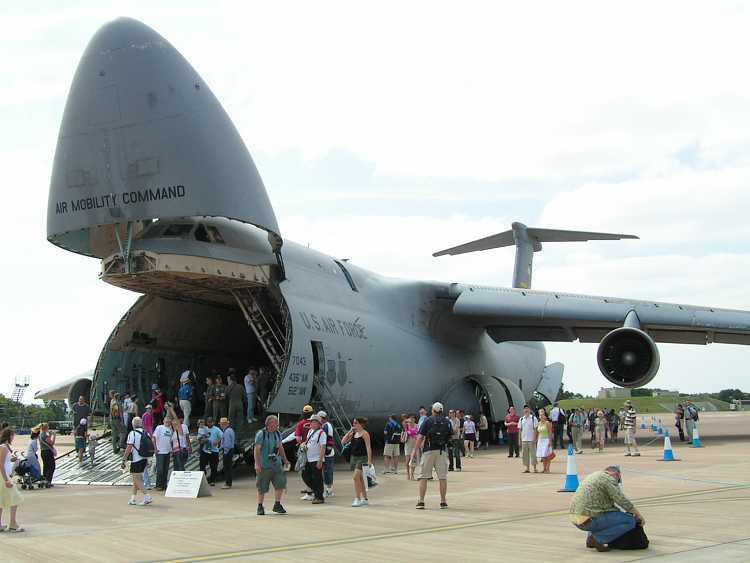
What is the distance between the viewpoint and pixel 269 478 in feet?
36.1

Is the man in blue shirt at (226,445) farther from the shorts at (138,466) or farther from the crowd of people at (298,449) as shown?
the shorts at (138,466)

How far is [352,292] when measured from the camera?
782 inches

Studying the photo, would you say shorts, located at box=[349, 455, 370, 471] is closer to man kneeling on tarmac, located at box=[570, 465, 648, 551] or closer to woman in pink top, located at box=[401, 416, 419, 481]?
man kneeling on tarmac, located at box=[570, 465, 648, 551]

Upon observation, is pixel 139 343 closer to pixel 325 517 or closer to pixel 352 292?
pixel 352 292

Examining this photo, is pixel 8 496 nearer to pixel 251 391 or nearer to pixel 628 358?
pixel 251 391

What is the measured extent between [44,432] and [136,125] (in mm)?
5806

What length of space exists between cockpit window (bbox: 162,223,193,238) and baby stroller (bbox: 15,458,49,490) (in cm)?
465

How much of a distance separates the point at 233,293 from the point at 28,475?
4723mm

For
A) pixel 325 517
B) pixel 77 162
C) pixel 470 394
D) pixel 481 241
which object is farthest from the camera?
pixel 481 241

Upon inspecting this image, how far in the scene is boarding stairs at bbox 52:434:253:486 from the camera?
15188 mm

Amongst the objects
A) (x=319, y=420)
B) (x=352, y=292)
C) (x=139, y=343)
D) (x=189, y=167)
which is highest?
(x=189, y=167)

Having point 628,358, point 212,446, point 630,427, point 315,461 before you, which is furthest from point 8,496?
point 628,358

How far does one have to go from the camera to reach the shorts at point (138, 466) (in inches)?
479

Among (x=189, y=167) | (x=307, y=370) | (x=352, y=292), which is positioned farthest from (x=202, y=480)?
(x=352, y=292)
